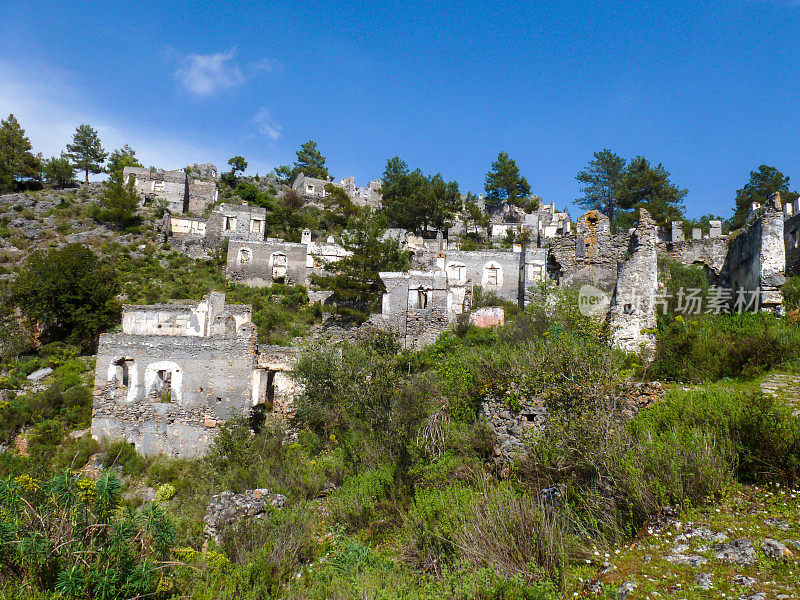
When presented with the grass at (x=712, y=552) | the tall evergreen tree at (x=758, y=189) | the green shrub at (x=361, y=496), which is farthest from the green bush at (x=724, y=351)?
the tall evergreen tree at (x=758, y=189)

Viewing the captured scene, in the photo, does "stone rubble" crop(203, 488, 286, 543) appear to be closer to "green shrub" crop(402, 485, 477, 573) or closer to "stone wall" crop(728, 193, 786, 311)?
"green shrub" crop(402, 485, 477, 573)

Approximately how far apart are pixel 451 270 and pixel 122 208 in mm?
31005

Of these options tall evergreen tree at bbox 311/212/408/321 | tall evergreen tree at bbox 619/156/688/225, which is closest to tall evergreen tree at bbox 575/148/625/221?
tall evergreen tree at bbox 619/156/688/225

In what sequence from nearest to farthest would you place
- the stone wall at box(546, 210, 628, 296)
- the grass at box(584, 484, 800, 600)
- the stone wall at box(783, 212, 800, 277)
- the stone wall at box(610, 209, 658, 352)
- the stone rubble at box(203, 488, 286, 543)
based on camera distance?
the grass at box(584, 484, 800, 600), the stone rubble at box(203, 488, 286, 543), the stone wall at box(610, 209, 658, 352), the stone wall at box(546, 210, 628, 296), the stone wall at box(783, 212, 800, 277)

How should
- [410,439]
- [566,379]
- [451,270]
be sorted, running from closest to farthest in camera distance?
[566,379], [410,439], [451,270]

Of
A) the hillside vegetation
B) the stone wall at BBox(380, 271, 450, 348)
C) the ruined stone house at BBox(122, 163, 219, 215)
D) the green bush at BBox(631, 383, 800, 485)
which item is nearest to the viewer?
the hillside vegetation

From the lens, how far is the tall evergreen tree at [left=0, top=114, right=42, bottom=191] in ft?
155

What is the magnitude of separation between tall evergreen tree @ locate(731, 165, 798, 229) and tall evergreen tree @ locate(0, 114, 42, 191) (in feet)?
222

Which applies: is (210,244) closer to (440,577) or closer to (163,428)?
(163,428)

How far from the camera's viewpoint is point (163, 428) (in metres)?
16.7

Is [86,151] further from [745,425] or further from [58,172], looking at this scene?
[745,425]

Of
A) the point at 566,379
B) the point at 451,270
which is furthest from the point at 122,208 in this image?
the point at 566,379

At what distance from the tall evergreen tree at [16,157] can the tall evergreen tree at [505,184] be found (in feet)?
165

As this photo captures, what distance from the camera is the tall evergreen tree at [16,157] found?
47.2m
